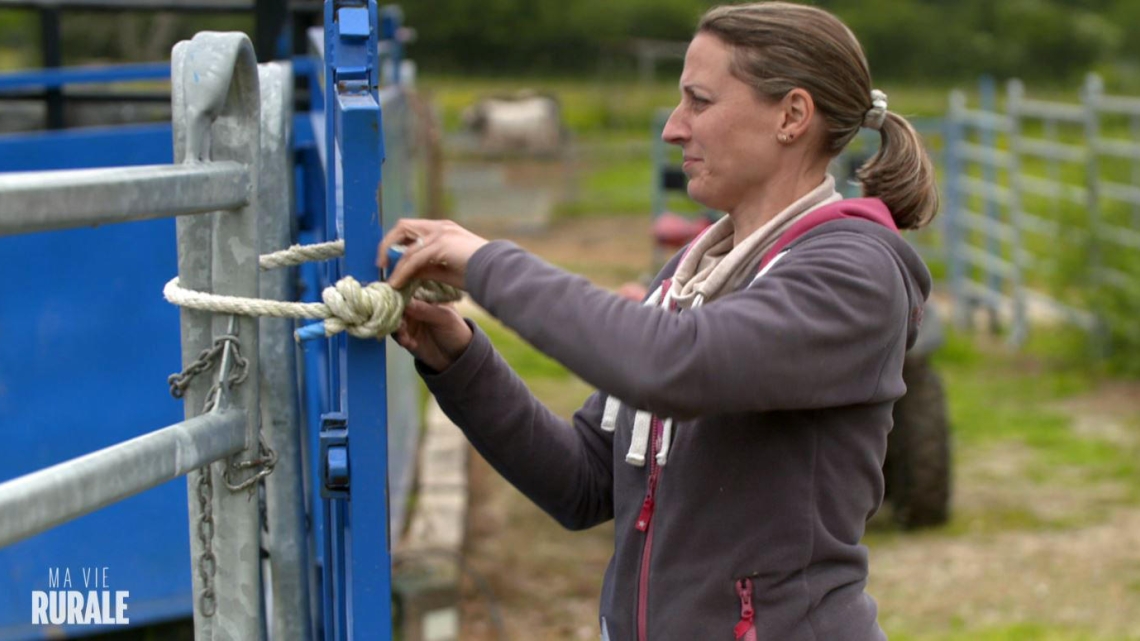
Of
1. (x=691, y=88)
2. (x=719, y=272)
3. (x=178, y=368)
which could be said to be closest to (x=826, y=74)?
(x=691, y=88)

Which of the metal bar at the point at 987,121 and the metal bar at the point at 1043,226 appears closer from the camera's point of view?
the metal bar at the point at 1043,226

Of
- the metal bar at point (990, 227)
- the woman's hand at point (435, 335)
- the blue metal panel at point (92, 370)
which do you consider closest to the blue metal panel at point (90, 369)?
the blue metal panel at point (92, 370)

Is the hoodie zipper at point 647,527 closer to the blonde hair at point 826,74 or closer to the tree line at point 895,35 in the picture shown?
the blonde hair at point 826,74

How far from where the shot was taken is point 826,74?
1631 mm

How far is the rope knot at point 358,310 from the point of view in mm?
1473

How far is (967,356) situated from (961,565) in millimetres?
4081

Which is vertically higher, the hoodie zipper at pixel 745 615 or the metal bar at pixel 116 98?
the metal bar at pixel 116 98

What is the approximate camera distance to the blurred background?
15.3 ft

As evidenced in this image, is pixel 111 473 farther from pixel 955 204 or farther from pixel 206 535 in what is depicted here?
pixel 955 204

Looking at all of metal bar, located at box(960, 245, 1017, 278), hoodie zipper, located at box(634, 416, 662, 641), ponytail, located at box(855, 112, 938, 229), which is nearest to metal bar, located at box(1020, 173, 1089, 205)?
metal bar, located at box(960, 245, 1017, 278)

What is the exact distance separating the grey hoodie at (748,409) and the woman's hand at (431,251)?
34 millimetres

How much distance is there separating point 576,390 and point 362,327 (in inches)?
246

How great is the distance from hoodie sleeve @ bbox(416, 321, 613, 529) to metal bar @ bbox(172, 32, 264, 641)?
316 mm

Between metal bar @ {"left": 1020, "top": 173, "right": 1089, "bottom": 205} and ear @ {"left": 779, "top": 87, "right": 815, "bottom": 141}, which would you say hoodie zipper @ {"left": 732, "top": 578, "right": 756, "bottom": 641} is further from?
metal bar @ {"left": 1020, "top": 173, "right": 1089, "bottom": 205}
